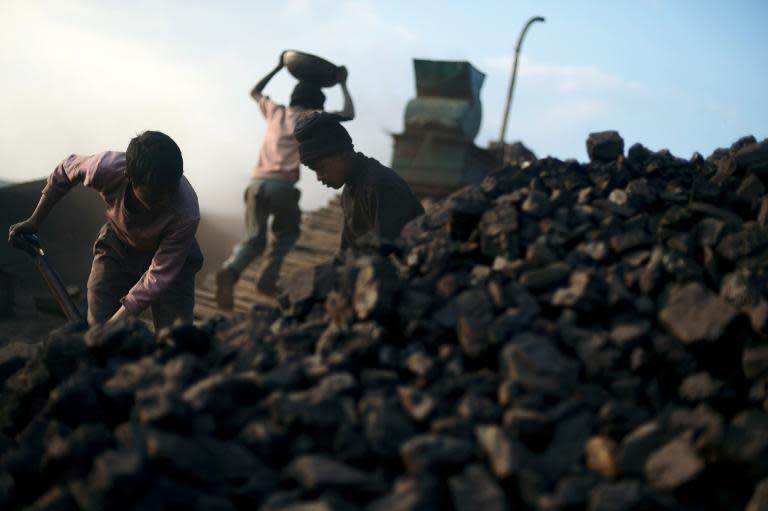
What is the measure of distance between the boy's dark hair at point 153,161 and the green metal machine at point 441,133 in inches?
335

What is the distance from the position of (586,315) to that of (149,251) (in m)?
2.57

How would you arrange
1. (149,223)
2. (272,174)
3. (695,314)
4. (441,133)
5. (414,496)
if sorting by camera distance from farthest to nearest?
(441,133), (272,174), (149,223), (695,314), (414,496)

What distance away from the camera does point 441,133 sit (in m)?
11.6

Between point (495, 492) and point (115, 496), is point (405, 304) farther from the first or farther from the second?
point (115, 496)

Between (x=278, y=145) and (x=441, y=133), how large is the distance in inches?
245

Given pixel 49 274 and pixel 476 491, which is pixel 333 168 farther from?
pixel 476 491

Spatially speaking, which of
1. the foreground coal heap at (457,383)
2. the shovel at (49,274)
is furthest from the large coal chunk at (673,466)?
the shovel at (49,274)

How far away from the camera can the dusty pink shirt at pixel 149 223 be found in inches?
135

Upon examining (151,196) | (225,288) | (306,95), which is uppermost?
(306,95)

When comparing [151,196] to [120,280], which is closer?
[151,196]

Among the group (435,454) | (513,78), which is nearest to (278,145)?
(435,454)

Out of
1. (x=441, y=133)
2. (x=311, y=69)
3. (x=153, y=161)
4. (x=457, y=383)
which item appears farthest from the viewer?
(x=441, y=133)

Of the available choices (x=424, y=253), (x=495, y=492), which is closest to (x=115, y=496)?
(x=495, y=492)

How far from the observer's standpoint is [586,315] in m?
2.35
